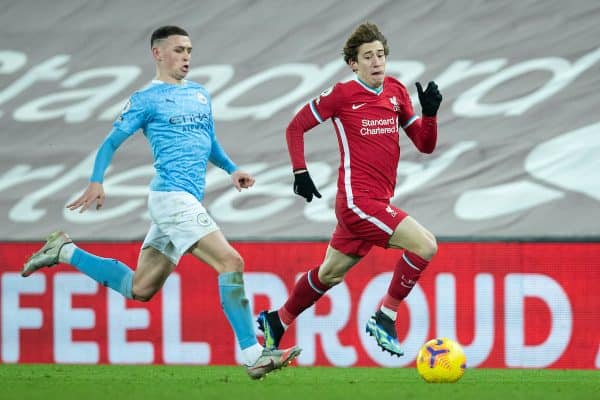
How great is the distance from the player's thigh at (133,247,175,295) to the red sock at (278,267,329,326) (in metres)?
0.92

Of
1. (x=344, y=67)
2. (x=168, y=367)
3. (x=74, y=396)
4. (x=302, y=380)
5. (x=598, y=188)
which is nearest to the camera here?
(x=74, y=396)

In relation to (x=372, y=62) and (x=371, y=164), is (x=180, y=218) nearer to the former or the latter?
(x=371, y=164)

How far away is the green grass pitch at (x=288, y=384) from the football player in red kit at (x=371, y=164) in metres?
0.59

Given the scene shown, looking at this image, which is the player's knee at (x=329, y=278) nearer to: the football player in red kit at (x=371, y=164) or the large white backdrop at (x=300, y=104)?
the football player in red kit at (x=371, y=164)

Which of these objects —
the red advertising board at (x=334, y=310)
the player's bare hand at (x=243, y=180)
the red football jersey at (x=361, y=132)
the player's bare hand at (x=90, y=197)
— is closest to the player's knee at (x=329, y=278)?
the red football jersey at (x=361, y=132)

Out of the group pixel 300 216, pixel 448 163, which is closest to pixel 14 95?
pixel 300 216

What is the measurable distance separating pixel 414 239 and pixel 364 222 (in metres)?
0.31

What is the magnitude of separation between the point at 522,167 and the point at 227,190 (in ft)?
8.25

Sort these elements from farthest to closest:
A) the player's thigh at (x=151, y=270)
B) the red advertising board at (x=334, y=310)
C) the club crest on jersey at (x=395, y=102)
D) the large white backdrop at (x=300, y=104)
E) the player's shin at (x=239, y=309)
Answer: the large white backdrop at (x=300, y=104) < the red advertising board at (x=334, y=310) < the club crest on jersey at (x=395, y=102) < the player's thigh at (x=151, y=270) < the player's shin at (x=239, y=309)

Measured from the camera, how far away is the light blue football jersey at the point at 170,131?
6.71 metres

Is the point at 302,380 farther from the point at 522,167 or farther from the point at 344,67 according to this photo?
the point at 344,67

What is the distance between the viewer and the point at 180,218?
6.62 m

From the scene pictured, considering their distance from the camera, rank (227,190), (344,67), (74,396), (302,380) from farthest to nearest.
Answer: (344,67) < (227,190) < (302,380) < (74,396)

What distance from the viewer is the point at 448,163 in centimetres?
1068
